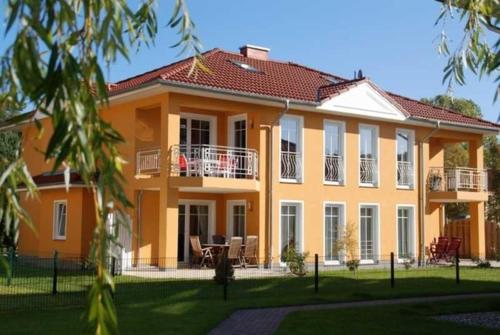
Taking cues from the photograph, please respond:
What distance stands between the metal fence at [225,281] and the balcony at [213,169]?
8.13ft

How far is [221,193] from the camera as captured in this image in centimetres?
2373

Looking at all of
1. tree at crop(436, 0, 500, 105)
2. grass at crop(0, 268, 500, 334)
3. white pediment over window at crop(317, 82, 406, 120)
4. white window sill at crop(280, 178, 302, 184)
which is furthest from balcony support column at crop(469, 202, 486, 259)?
tree at crop(436, 0, 500, 105)

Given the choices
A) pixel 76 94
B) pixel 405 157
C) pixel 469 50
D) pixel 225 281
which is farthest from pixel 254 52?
pixel 76 94

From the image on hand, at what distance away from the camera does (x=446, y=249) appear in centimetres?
2636

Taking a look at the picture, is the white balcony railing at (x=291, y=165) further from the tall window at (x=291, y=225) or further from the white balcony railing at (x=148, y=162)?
the white balcony railing at (x=148, y=162)

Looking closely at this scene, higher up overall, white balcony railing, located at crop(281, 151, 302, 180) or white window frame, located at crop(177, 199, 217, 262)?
white balcony railing, located at crop(281, 151, 302, 180)

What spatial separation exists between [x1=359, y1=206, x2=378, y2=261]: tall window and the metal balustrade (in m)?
1.01

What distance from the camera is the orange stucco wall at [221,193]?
68.1 ft

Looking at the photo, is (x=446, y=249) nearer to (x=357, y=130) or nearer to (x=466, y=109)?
(x=357, y=130)

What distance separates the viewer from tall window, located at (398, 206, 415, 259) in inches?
1031

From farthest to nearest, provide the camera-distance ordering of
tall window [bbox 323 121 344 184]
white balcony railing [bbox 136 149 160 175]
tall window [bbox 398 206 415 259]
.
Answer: tall window [bbox 398 206 415 259] → tall window [bbox 323 121 344 184] → white balcony railing [bbox 136 149 160 175]

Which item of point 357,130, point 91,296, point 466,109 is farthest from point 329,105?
point 466,109

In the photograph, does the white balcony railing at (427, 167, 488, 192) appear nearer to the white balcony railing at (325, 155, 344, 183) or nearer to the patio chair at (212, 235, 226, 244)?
the white balcony railing at (325, 155, 344, 183)

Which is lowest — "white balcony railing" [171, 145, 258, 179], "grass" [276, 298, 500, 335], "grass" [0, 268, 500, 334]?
"grass" [276, 298, 500, 335]
